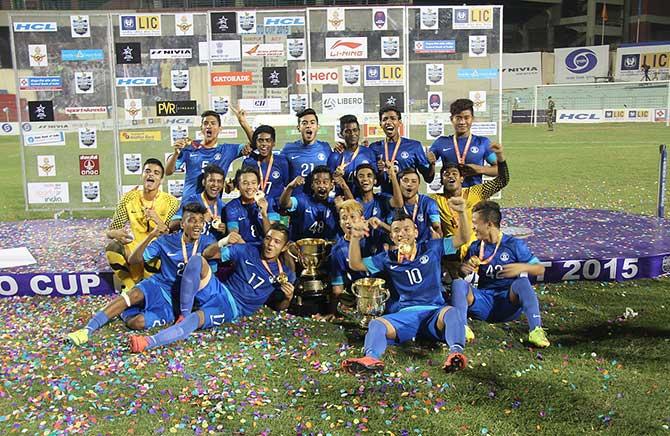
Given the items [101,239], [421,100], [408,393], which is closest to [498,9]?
[421,100]

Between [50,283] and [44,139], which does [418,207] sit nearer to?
[50,283]

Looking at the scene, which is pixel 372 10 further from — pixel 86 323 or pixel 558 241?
pixel 86 323

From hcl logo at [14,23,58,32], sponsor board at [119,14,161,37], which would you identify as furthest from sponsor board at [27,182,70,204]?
sponsor board at [119,14,161,37]

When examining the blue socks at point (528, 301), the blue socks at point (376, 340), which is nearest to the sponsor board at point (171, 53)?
the blue socks at point (376, 340)

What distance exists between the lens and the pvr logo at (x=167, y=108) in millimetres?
10180

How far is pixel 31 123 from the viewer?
10.3 m

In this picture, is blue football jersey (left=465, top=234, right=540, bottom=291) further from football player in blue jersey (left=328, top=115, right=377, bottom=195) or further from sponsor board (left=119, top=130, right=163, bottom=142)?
sponsor board (left=119, top=130, right=163, bottom=142)

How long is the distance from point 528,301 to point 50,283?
15.1ft

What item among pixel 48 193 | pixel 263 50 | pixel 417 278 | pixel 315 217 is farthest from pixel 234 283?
pixel 48 193

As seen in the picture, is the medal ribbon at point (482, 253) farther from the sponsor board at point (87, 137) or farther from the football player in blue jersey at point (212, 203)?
the sponsor board at point (87, 137)

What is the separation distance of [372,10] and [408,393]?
24.8 ft

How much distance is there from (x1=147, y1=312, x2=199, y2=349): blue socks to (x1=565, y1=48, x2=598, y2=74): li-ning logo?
39.9 meters

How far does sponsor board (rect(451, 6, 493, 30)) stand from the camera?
994cm

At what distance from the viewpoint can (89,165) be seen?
1052cm
